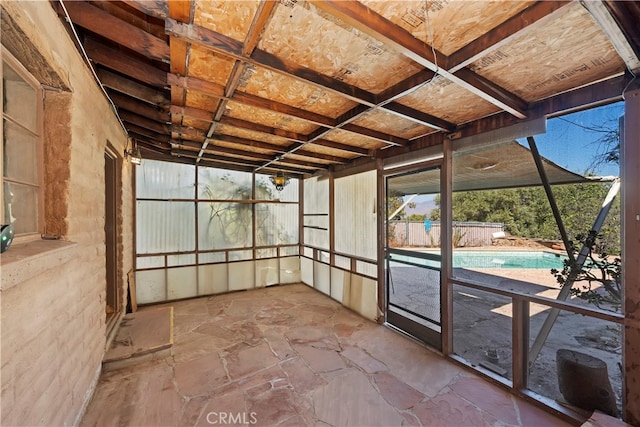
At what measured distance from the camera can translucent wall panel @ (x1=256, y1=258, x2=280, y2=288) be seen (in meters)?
5.67

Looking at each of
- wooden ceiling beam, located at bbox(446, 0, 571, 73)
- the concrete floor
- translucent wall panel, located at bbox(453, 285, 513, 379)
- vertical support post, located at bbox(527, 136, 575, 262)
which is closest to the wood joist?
wooden ceiling beam, located at bbox(446, 0, 571, 73)

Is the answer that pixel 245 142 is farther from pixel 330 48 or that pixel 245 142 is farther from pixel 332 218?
pixel 332 218

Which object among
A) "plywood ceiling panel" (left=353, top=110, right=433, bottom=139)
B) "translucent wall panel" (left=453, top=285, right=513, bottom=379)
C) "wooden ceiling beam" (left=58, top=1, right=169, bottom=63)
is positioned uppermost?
"wooden ceiling beam" (left=58, top=1, right=169, bottom=63)

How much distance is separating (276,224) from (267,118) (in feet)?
11.5

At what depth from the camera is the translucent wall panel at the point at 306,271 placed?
228 inches

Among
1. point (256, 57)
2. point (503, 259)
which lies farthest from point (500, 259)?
point (256, 57)

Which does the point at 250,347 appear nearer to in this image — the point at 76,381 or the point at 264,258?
the point at 76,381

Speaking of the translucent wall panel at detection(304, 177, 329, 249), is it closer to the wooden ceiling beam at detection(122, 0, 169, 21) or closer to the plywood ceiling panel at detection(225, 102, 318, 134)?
the plywood ceiling panel at detection(225, 102, 318, 134)

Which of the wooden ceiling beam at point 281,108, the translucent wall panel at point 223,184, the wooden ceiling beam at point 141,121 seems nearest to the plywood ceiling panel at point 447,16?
→ the wooden ceiling beam at point 281,108

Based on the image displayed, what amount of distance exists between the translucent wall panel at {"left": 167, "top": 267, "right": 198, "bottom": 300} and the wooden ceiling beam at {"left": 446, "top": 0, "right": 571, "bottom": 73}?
5.33m

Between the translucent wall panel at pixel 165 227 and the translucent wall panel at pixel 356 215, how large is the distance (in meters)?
3.04

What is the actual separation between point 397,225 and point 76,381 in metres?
3.90

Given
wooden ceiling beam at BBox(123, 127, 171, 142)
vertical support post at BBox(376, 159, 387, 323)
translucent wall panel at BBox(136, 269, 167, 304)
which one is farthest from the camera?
translucent wall panel at BBox(136, 269, 167, 304)

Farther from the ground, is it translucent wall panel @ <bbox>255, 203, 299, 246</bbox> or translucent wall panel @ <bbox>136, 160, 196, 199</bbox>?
translucent wall panel @ <bbox>136, 160, 196, 199</bbox>
